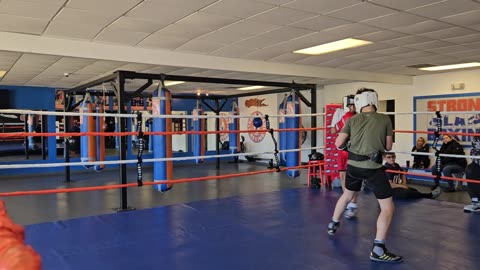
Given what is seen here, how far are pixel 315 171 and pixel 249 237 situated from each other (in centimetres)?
282

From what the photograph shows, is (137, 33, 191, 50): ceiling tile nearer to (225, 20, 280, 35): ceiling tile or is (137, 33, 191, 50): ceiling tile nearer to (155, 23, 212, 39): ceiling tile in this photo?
(155, 23, 212, 39): ceiling tile

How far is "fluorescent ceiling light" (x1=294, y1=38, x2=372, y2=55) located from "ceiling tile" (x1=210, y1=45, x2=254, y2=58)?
0.78m

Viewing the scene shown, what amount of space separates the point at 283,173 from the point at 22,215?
17.1ft

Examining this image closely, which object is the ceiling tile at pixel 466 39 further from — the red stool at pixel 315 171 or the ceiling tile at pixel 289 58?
the red stool at pixel 315 171

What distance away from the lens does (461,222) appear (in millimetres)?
3516

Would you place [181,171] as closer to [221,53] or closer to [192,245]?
[221,53]

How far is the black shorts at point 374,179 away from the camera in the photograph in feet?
9.00

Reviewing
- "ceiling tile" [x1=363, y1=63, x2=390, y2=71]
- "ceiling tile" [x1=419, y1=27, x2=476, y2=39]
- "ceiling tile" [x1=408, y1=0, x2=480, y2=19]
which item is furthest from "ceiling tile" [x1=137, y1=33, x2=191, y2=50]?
"ceiling tile" [x1=363, y1=63, x2=390, y2=71]

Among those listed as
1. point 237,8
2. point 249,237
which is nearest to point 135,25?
point 237,8

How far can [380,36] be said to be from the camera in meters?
4.65

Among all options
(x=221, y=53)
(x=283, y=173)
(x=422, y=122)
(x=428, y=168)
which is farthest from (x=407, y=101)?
(x=221, y=53)

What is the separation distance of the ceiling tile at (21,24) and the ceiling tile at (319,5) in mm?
2439

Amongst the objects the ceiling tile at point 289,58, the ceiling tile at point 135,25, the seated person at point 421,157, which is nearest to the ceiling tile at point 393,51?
the ceiling tile at point 289,58

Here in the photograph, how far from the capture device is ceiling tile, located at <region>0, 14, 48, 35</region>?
3807 mm
